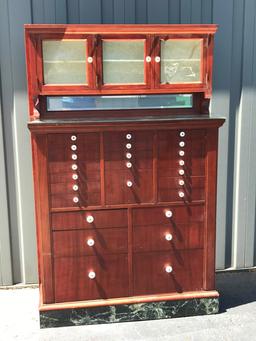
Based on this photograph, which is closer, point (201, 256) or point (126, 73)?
point (126, 73)

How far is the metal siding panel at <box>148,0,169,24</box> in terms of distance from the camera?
3.10 metres

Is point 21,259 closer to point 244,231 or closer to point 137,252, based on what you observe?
point 137,252

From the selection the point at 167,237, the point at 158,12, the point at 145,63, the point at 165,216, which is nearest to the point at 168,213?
the point at 165,216

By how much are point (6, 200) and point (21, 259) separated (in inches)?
19.1

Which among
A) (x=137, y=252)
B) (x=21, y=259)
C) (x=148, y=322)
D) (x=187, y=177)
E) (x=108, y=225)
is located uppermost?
(x=187, y=177)

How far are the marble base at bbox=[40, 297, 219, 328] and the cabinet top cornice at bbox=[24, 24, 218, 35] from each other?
172 centimetres

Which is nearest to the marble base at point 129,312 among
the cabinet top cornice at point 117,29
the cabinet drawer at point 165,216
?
the cabinet drawer at point 165,216

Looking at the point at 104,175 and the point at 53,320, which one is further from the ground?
the point at 104,175

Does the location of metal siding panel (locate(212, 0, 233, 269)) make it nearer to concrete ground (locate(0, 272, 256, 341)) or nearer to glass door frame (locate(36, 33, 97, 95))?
concrete ground (locate(0, 272, 256, 341))

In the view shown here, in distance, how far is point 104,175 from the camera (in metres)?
2.60

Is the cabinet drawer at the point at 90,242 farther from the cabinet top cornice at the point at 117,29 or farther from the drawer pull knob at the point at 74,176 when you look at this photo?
the cabinet top cornice at the point at 117,29

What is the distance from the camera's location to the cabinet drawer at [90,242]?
103 inches

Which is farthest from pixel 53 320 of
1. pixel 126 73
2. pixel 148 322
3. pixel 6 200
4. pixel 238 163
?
pixel 238 163

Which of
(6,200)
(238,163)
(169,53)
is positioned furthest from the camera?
(238,163)
